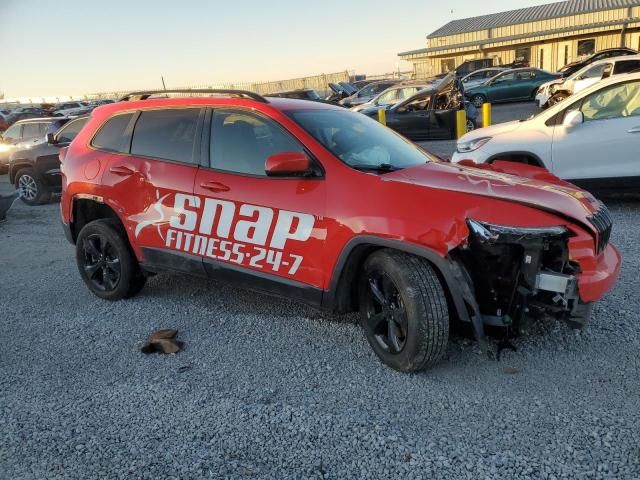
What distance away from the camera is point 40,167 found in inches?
406

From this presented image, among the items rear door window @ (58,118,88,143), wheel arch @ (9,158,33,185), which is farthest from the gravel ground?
wheel arch @ (9,158,33,185)

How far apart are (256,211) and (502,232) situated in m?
1.62

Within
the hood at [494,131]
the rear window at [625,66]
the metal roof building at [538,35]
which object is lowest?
the hood at [494,131]

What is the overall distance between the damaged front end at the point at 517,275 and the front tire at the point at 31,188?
32.2 feet

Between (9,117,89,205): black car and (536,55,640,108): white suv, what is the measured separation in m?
12.4

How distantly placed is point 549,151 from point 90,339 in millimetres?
5534

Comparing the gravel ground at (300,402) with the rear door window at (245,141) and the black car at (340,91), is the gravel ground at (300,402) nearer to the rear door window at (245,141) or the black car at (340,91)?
the rear door window at (245,141)

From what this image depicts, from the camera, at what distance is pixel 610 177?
6.18 m

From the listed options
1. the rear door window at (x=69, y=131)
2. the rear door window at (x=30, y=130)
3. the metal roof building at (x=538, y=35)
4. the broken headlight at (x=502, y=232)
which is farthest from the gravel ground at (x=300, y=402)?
the metal roof building at (x=538, y=35)

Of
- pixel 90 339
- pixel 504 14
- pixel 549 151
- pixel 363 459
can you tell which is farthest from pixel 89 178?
pixel 504 14

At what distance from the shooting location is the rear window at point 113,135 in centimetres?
457

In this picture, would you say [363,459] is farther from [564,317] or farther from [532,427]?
[564,317]

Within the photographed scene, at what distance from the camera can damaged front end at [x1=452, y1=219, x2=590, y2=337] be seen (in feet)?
9.39

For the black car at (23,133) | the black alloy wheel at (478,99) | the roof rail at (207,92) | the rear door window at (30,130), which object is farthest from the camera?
the black alloy wheel at (478,99)
